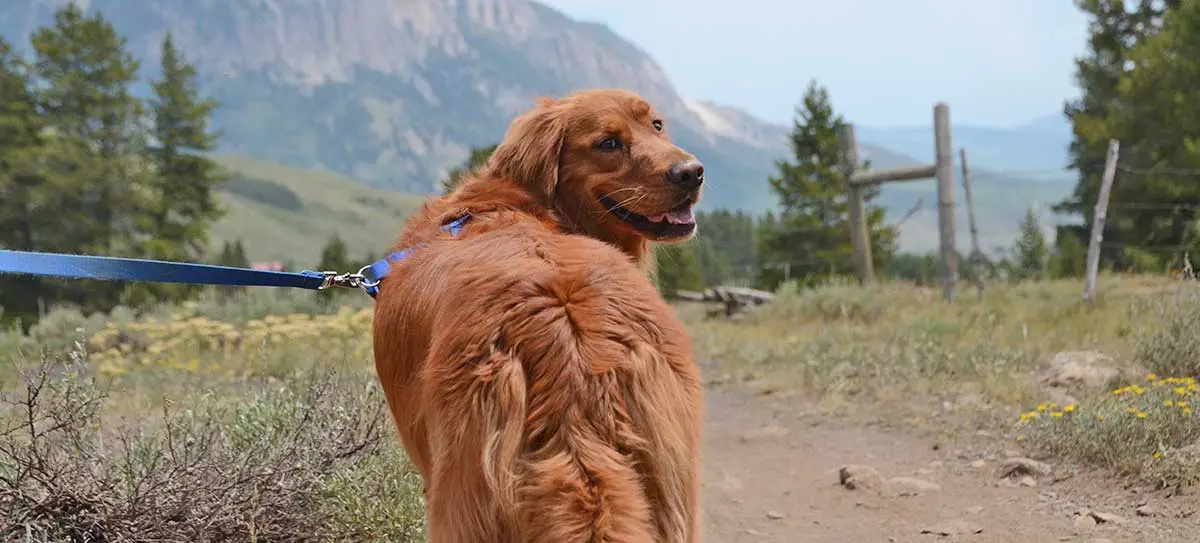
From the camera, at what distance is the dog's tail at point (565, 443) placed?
145 cm

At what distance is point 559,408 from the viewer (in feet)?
5.07

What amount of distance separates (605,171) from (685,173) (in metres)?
0.26

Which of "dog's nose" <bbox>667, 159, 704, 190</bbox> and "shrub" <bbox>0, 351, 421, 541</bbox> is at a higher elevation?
"dog's nose" <bbox>667, 159, 704, 190</bbox>

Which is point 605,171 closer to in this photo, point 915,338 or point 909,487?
point 909,487

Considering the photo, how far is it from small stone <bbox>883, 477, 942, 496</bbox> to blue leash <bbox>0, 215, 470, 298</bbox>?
3.15 metres

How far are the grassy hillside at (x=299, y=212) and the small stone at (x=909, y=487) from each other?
110 meters

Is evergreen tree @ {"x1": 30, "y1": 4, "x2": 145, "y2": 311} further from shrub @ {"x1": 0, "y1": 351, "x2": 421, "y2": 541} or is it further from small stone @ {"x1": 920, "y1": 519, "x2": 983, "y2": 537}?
small stone @ {"x1": 920, "y1": 519, "x2": 983, "y2": 537}

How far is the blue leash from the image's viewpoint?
8.01 ft

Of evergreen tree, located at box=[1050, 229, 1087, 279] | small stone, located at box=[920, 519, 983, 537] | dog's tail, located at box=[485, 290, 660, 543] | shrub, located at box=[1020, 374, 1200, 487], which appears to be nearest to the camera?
dog's tail, located at box=[485, 290, 660, 543]

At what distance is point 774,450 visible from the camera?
5.98 meters

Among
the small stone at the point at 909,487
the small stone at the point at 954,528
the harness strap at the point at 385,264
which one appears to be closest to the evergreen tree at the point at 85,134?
the small stone at the point at 909,487

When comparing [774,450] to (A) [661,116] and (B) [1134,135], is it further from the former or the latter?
(B) [1134,135]

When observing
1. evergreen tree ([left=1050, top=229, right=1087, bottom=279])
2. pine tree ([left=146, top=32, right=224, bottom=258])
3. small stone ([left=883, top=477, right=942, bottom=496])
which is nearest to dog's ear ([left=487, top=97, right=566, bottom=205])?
→ small stone ([left=883, top=477, right=942, bottom=496])

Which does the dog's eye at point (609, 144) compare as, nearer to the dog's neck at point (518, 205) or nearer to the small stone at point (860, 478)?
the dog's neck at point (518, 205)
